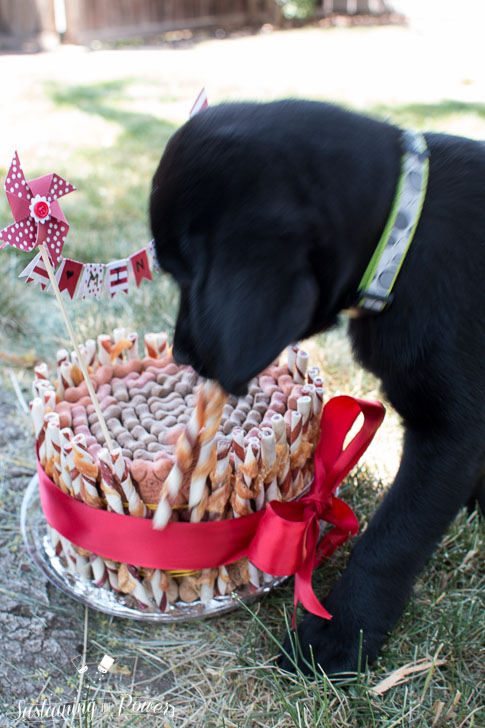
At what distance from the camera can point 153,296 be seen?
262 cm

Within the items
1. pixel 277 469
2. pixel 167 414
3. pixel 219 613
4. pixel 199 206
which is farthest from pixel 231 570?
pixel 199 206

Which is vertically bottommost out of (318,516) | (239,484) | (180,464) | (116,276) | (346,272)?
(318,516)

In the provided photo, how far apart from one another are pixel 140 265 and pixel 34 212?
356 mm

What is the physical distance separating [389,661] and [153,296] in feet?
5.39

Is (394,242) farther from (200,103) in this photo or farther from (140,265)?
(140,265)

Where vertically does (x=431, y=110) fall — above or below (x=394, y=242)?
below

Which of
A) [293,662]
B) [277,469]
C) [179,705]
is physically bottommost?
[179,705]

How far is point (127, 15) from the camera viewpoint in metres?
10.2

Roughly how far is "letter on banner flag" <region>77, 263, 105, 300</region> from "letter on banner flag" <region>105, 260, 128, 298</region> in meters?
0.02

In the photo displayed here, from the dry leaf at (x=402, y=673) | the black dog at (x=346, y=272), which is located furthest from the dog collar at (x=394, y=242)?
the dry leaf at (x=402, y=673)

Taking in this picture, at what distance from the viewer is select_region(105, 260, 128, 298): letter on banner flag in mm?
1445

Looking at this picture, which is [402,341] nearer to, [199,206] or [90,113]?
[199,206]

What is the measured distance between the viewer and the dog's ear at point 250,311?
3.11 feet

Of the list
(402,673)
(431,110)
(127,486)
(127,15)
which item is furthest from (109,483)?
(127,15)
